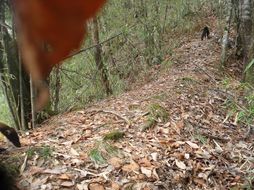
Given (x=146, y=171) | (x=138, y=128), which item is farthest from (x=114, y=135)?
(x=146, y=171)

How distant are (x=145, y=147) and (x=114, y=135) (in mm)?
345

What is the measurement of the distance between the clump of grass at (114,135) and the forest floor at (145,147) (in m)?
0.01

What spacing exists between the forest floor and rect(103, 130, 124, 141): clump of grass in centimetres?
1

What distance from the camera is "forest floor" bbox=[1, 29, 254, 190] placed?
3600 mm

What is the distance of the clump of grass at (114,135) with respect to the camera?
430 cm

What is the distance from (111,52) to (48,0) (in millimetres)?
11231

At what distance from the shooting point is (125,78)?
457 inches

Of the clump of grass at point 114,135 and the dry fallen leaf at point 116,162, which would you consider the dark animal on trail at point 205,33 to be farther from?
the dry fallen leaf at point 116,162

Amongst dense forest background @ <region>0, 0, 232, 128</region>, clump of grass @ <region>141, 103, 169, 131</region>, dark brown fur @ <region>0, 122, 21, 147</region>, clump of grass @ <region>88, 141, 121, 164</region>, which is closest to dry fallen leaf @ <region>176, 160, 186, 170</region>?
clump of grass @ <region>88, 141, 121, 164</region>

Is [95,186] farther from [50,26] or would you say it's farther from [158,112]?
[50,26]

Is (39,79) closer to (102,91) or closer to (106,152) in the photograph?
(106,152)

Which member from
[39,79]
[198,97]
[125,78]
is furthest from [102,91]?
[39,79]

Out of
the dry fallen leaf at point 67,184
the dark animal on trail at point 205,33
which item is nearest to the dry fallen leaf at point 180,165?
the dry fallen leaf at point 67,184

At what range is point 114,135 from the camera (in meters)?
4.37
